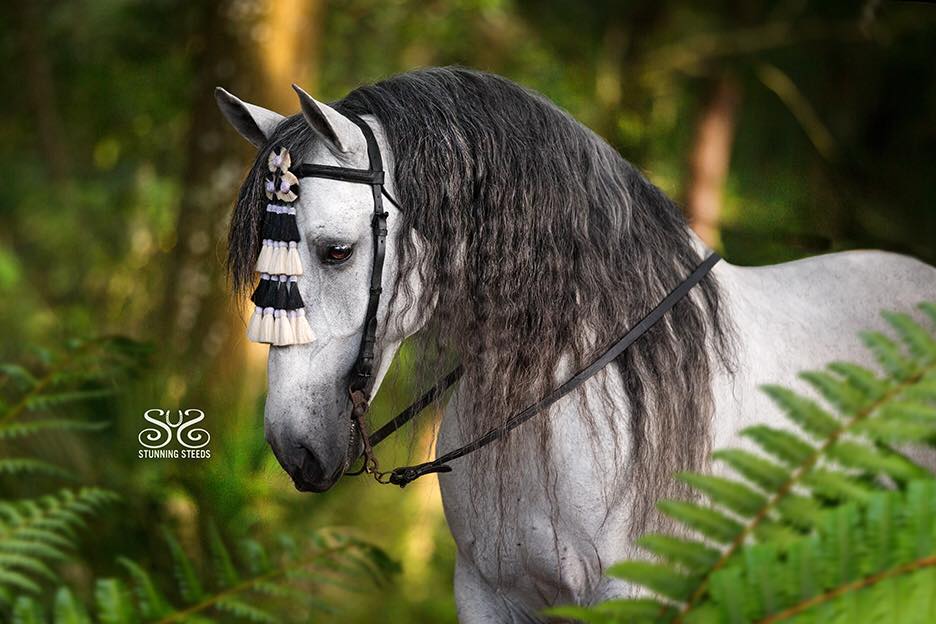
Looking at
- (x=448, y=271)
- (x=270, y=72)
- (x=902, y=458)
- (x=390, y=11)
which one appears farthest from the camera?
(x=390, y=11)

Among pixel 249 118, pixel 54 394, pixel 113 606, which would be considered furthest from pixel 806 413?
pixel 54 394

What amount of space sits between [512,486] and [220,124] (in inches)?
114

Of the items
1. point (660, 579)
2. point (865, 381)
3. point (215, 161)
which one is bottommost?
point (660, 579)

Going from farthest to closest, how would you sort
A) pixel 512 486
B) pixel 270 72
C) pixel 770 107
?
pixel 770 107 → pixel 270 72 → pixel 512 486

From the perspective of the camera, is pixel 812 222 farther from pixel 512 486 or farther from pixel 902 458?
pixel 902 458

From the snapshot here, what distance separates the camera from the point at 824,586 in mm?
879

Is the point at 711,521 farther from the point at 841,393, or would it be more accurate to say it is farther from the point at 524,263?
the point at 524,263

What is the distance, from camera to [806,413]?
3.35ft

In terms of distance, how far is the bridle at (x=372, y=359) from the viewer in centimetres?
175

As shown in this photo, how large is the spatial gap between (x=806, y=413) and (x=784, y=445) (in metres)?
0.05

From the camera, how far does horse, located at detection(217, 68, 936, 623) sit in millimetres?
1755

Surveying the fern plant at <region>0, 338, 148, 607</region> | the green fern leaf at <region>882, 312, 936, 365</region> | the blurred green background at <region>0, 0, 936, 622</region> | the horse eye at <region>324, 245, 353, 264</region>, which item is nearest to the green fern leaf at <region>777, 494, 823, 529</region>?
the green fern leaf at <region>882, 312, 936, 365</region>

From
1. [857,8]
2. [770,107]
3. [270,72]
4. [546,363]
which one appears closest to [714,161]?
[770,107]

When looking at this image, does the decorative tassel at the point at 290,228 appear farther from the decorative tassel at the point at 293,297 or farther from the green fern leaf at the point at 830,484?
the green fern leaf at the point at 830,484
